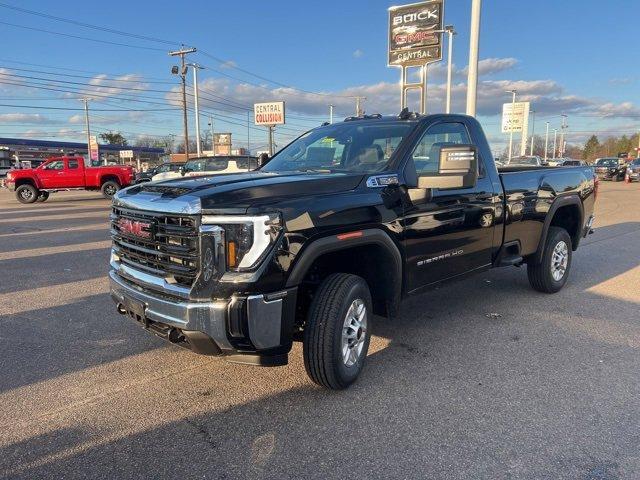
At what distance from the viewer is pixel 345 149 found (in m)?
4.36

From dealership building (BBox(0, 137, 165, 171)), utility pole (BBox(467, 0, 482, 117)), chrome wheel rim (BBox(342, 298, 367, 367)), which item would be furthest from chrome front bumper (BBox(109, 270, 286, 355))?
dealership building (BBox(0, 137, 165, 171))

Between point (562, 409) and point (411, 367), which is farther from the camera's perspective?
point (411, 367)

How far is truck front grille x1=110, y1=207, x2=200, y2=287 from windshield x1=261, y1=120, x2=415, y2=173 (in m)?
1.41

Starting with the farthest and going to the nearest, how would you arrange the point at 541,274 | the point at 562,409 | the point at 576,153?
1. the point at 576,153
2. the point at 541,274
3. the point at 562,409

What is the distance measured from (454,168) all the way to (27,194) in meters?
22.8

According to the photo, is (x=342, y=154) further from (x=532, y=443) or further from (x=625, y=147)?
(x=625, y=147)

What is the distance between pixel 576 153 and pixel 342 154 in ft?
487

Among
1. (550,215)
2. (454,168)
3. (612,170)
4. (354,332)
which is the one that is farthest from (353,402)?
(612,170)

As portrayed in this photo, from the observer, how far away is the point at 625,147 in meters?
112

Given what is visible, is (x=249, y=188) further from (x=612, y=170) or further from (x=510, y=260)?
(x=612, y=170)

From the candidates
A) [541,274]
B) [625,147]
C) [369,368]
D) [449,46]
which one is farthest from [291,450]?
[625,147]

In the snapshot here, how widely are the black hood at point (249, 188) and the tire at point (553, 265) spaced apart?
3274mm

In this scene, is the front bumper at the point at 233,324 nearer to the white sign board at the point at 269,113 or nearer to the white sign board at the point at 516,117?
the white sign board at the point at 269,113

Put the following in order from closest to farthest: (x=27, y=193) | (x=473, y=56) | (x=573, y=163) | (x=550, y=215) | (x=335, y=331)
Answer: (x=335, y=331) < (x=550, y=215) < (x=473, y=56) < (x=27, y=193) < (x=573, y=163)
